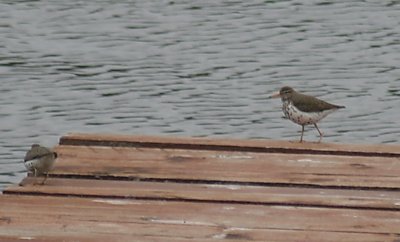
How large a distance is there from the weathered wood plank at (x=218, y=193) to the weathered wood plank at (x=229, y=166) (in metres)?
0.15

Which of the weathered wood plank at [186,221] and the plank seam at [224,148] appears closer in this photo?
the weathered wood plank at [186,221]

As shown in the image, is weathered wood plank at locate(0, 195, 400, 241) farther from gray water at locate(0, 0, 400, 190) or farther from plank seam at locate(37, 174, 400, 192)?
gray water at locate(0, 0, 400, 190)

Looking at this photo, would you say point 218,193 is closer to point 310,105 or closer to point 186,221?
point 186,221

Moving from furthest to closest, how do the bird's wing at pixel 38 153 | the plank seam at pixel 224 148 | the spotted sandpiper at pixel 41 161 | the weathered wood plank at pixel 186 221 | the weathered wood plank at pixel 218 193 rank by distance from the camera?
the plank seam at pixel 224 148 → the bird's wing at pixel 38 153 → the spotted sandpiper at pixel 41 161 → the weathered wood plank at pixel 218 193 → the weathered wood plank at pixel 186 221

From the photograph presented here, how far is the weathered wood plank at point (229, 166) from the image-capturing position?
8289mm

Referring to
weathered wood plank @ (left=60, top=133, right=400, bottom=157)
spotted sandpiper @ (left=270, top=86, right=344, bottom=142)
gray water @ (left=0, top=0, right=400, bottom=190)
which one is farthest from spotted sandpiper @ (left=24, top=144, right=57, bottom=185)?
gray water @ (left=0, top=0, right=400, bottom=190)

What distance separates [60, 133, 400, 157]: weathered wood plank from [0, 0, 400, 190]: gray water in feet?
8.07

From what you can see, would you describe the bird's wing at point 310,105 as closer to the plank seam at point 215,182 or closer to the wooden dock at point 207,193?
the wooden dock at point 207,193

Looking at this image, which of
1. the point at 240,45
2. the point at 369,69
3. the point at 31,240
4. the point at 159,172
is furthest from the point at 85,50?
the point at 31,240

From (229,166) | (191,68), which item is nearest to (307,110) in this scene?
(229,166)

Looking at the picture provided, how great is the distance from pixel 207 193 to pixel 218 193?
60mm

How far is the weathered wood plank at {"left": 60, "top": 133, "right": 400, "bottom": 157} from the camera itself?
8.93m

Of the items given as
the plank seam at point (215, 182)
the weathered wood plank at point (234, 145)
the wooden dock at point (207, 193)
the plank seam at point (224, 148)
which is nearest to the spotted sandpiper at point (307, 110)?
the weathered wood plank at point (234, 145)

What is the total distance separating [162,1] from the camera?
18484 mm
